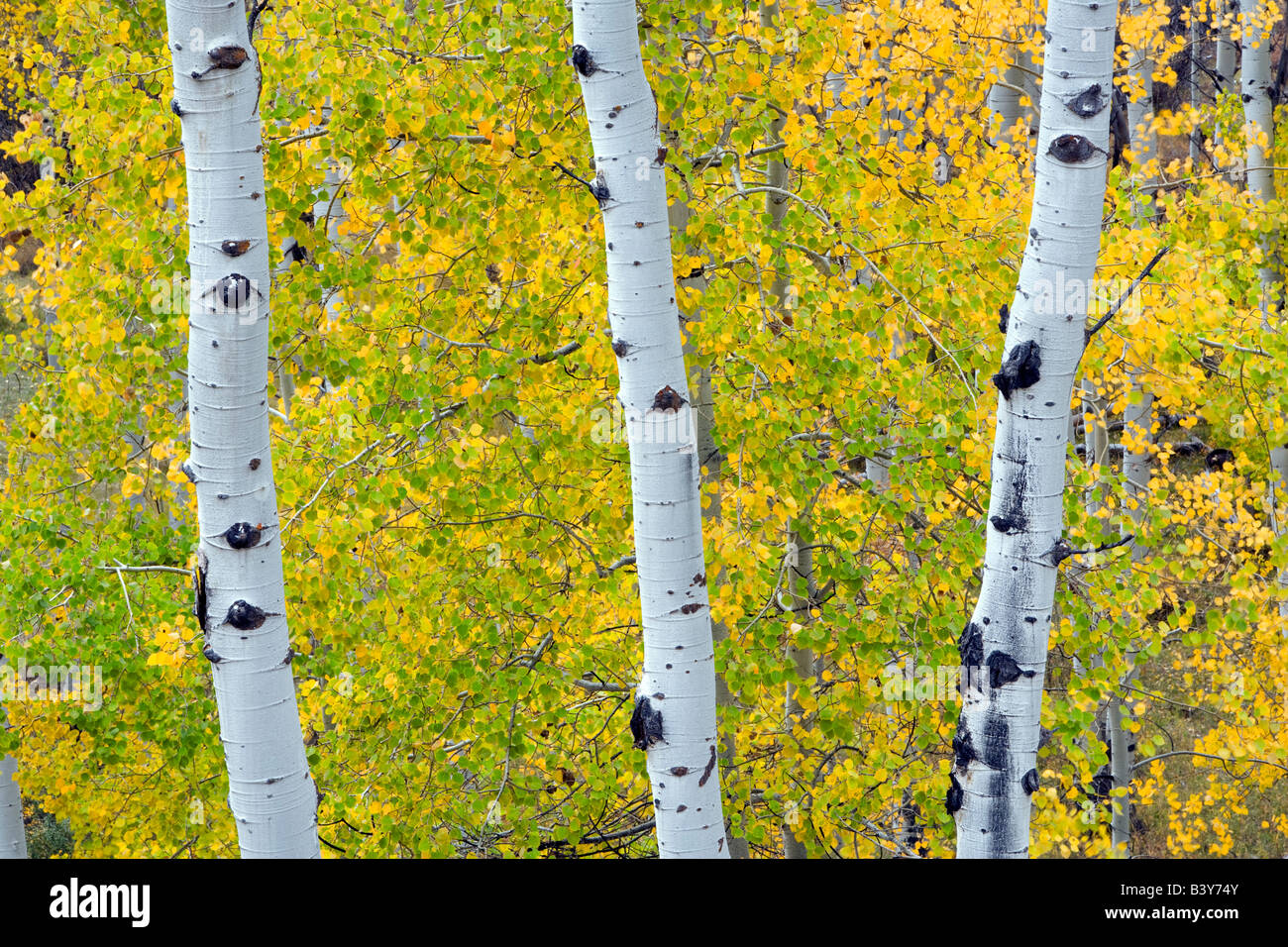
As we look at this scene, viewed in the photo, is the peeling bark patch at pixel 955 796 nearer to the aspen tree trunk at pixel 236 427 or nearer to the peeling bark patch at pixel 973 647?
the peeling bark patch at pixel 973 647

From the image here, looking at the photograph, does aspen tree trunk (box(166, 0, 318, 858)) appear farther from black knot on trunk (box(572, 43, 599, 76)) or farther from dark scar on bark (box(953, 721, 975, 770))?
dark scar on bark (box(953, 721, 975, 770))

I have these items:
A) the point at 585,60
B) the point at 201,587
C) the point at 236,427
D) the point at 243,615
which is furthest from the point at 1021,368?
the point at 201,587

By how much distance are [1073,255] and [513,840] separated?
3.83 meters

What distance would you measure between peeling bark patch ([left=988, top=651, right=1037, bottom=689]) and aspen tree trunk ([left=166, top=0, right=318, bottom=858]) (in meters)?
2.35

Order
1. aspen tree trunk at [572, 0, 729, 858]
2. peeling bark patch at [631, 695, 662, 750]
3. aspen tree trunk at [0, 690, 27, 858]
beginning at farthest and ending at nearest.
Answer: aspen tree trunk at [0, 690, 27, 858] → peeling bark patch at [631, 695, 662, 750] → aspen tree trunk at [572, 0, 729, 858]

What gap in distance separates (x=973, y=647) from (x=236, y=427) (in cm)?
254

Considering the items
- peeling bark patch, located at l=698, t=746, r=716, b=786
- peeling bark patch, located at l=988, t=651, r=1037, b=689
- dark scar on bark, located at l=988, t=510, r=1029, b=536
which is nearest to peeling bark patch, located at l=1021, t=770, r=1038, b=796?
peeling bark patch, located at l=988, t=651, r=1037, b=689

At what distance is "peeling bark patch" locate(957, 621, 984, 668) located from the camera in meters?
3.78

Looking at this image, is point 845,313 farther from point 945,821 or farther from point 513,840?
point 513,840

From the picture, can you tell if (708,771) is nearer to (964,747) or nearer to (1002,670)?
(964,747)

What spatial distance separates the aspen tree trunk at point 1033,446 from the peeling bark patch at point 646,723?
1049mm

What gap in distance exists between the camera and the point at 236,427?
3.58m

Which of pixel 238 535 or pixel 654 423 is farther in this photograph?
pixel 654 423

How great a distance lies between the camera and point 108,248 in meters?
4.94
